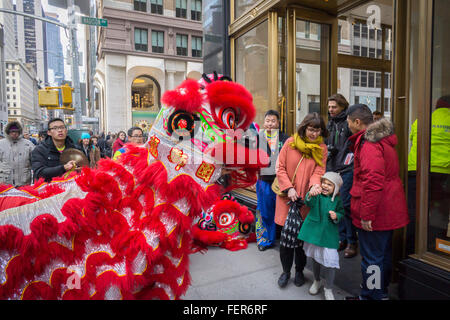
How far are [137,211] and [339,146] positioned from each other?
2.65m

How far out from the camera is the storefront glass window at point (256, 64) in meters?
4.82

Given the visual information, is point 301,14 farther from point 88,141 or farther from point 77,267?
point 88,141

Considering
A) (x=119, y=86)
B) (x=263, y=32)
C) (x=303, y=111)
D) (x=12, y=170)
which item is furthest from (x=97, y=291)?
(x=119, y=86)

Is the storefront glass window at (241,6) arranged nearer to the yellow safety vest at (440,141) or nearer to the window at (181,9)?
the yellow safety vest at (440,141)

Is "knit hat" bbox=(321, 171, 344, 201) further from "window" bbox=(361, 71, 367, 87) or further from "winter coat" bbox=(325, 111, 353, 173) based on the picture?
"window" bbox=(361, 71, 367, 87)

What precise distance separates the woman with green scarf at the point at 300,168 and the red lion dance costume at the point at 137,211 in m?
1.10

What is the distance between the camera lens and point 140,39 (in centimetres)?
2281

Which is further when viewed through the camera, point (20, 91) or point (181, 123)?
point (20, 91)

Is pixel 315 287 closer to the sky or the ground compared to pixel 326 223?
closer to the ground

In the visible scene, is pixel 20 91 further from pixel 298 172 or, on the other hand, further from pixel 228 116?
pixel 228 116

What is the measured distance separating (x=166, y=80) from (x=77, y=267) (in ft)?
79.6

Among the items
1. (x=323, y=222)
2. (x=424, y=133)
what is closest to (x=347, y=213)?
(x=323, y=222)

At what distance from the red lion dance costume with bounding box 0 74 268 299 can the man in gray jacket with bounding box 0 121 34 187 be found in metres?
3.61

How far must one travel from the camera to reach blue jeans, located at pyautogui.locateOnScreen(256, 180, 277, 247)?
3.70m
